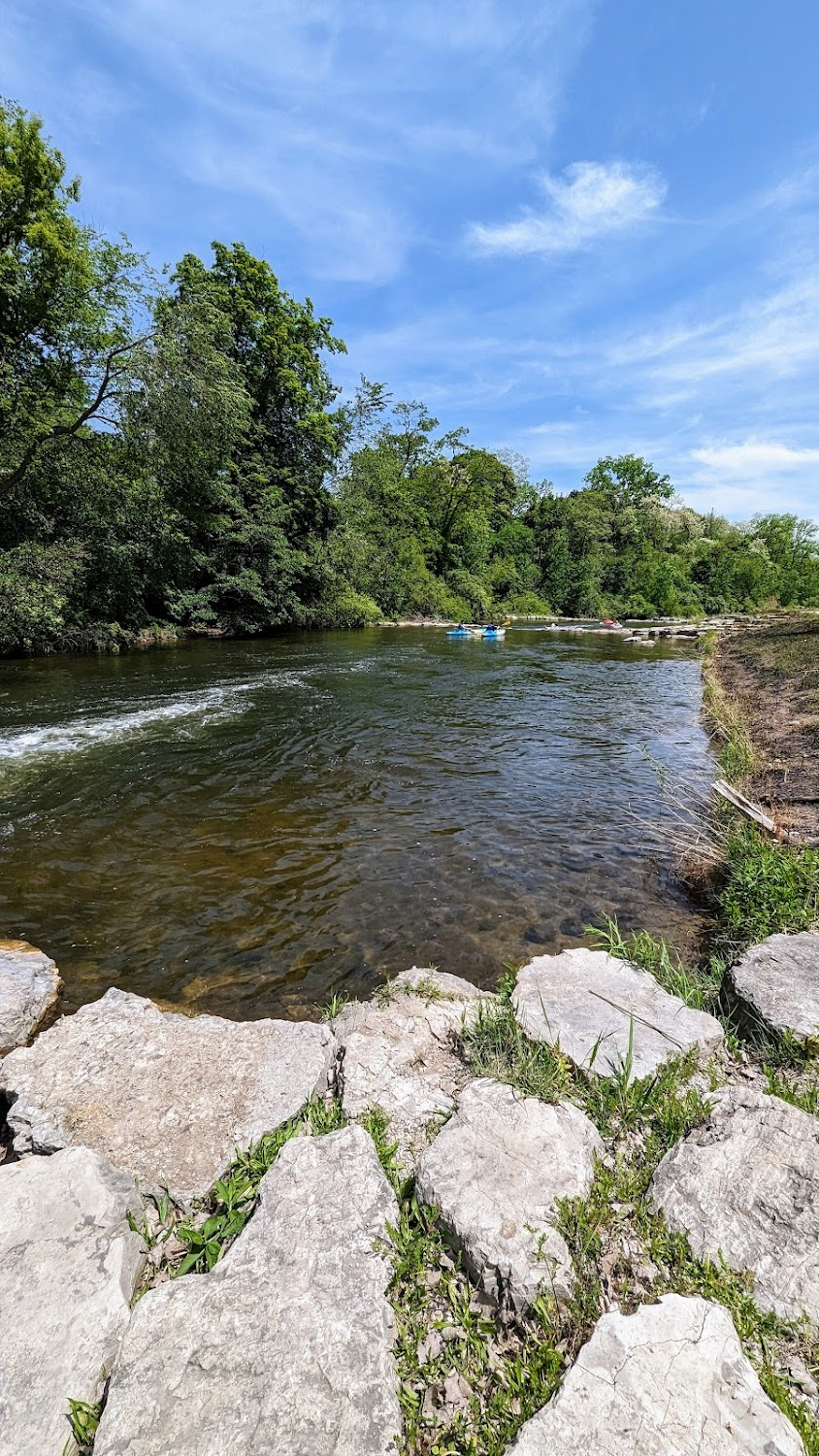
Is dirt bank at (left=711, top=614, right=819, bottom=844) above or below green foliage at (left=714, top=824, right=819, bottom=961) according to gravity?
above

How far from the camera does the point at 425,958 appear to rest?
4.50 m

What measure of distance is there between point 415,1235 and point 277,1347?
0.63 m

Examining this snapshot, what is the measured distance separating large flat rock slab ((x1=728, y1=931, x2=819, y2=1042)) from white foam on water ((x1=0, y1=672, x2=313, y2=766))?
9.94 meters

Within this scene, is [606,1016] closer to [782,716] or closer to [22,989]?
[22,989]

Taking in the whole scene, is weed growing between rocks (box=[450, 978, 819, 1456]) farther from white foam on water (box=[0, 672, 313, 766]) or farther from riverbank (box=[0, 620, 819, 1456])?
white foam on water (box=[0, 672, 313, 766])

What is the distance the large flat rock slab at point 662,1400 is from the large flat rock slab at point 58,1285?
4.05 ft

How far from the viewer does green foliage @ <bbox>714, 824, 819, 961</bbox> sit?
164 inches

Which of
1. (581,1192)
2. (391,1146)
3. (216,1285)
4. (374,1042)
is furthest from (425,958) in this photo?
(216,1285)

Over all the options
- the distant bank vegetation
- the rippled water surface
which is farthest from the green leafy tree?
the rippled water surface

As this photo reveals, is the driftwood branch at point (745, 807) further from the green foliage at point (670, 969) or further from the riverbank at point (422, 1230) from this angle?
the riverbank at point (422, 1230)

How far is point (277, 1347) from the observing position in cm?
164

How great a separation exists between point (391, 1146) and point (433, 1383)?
30.9 inches

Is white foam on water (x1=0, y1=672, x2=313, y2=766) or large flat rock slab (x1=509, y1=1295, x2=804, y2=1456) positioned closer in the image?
large flat rock slab (x1=509, y1=1295, x2=804, y2=1456)

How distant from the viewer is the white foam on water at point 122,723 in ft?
31.2
